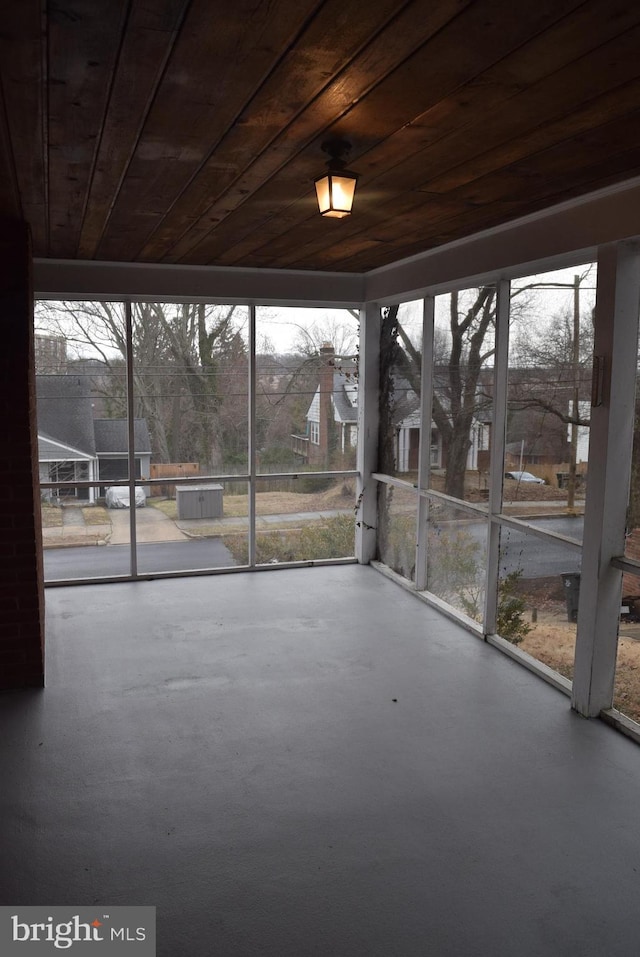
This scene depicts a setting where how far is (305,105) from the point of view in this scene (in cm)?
228

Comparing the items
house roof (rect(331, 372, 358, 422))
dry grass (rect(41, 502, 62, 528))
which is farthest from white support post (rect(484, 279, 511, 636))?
dry grass (rect(41, 502, 62, 528))

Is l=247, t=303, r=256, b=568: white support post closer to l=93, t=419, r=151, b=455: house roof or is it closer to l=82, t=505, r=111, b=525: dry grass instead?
l=93, t=419, r=151, b=455: house roof

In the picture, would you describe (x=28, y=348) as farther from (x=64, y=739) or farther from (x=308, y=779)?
(x=308, y=779)

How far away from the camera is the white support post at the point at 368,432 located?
6.25 meters

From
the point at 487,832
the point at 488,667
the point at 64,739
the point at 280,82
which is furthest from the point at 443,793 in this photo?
the point at 280,82

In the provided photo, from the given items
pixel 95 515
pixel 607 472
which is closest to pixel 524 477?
pixel 607 472

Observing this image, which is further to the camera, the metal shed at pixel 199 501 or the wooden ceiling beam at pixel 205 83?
the metal shed at pixel 199 501

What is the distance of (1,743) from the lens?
3.38 m

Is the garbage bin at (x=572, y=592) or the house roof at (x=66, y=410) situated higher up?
the house roof at (x=66, y=410)

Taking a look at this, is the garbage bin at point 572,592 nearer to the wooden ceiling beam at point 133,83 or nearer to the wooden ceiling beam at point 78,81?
the wooden ceiling beam at point 133,83

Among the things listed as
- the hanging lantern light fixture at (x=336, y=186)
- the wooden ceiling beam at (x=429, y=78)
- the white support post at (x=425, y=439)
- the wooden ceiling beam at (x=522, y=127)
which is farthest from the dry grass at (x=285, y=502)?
the hanging lantern light fixture at (x=336, y=186)

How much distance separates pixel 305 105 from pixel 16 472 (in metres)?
2.55

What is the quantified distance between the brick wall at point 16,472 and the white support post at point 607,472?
2931 millimetres

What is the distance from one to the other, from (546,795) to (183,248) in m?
3.94
